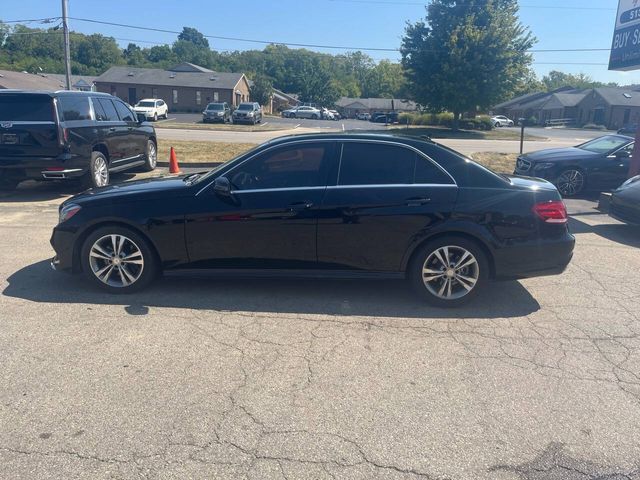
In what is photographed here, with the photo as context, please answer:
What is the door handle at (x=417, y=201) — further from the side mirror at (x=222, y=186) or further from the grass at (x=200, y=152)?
the grass at (x=200, y=152)

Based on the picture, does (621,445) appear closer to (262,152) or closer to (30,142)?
(262,152)

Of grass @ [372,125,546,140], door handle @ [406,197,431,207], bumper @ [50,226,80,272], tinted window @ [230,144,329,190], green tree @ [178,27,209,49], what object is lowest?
grass @ [372,125,546,140]

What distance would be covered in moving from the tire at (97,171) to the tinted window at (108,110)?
36.4 inches

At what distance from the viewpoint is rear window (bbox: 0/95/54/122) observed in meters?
9.47

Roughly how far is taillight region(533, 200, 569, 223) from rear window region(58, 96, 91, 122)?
8317mm

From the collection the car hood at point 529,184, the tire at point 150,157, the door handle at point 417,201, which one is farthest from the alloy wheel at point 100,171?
the car hood at point 529,184

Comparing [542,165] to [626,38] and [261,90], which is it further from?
[261,90]

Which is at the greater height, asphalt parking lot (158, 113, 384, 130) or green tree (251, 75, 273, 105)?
green tree (251, 75, 273, 105)

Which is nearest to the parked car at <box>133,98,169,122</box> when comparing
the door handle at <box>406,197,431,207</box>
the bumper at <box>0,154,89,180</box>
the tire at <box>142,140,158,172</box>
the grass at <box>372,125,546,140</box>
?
the grass at <box>372,125,546,140</box>

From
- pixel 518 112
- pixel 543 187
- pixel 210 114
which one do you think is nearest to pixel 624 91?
pixel 518 112

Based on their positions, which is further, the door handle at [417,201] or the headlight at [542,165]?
the headlight at [542,165]

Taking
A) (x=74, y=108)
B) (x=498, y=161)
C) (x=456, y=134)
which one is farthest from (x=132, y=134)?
(x=456, y=134)

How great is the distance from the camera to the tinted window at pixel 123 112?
11757 millimetres

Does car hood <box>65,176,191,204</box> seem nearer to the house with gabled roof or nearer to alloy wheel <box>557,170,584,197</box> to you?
alloy wheel <box>557,170,584,197</box>
